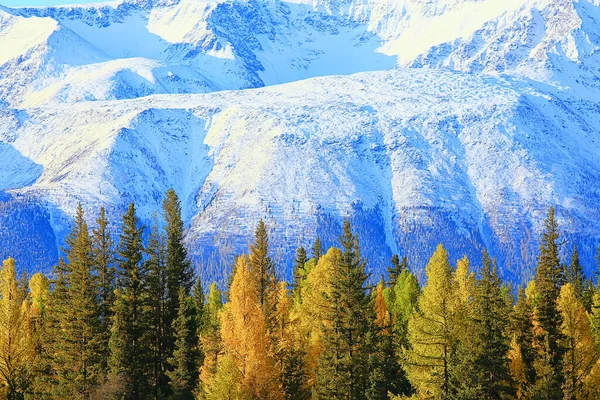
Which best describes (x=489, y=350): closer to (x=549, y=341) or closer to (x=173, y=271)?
(x=549, y=341)

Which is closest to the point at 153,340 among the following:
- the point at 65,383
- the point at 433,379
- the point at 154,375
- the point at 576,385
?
the point at 154,375

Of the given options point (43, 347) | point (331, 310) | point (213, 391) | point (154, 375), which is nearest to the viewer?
point (213, 391)

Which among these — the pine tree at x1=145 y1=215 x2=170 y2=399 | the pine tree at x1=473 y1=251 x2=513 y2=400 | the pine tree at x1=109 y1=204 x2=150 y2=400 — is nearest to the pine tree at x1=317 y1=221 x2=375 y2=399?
the pine tree at x1=473 y1=251 x2=513 y2=400

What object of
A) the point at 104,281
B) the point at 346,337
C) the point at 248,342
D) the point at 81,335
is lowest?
the point at 248,342

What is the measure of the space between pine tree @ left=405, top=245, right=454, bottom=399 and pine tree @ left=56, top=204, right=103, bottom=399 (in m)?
28.6

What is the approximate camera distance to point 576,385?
75.1m

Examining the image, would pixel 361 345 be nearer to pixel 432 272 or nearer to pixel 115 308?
pixel 432 272

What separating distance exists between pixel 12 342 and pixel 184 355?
15096 mm

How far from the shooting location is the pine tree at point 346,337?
76438 millimetres

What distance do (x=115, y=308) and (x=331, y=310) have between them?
18.5m

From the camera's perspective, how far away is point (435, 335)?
67312 millimetres

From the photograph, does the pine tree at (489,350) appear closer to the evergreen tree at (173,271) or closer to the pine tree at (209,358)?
the pine tree at (209,358)

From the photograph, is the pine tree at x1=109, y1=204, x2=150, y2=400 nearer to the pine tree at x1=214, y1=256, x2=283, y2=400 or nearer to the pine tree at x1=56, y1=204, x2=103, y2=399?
the pine tree at x1=56, y1=204, x2=103, y2=399

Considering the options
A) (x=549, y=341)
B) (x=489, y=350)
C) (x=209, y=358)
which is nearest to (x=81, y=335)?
(x=209, y=358)
